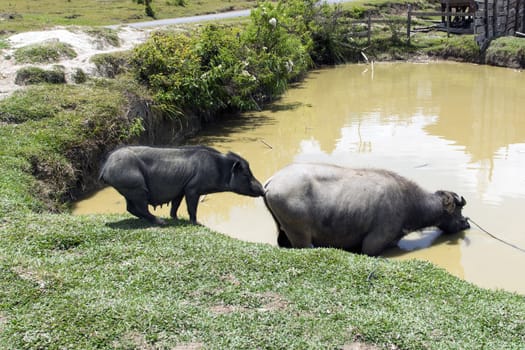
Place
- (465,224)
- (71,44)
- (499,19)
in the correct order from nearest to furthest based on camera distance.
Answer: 1. (465,224)
2. (71,44)
3. (499,19)

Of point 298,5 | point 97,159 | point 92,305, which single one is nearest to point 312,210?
point 92,305

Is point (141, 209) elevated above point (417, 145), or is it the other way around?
point (141, 209)

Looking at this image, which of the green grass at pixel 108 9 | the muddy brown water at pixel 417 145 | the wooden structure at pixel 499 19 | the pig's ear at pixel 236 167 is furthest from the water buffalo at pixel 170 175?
the green grass at pixel 108 9

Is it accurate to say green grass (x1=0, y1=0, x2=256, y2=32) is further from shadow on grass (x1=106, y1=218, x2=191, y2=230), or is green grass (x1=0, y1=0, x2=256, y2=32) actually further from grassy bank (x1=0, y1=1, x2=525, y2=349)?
grassy bank (x1=0, y1=1, x2=525, y2=349)

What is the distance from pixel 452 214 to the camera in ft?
27.8

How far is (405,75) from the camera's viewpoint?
79.3 feet

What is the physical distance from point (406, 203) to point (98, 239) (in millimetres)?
4244

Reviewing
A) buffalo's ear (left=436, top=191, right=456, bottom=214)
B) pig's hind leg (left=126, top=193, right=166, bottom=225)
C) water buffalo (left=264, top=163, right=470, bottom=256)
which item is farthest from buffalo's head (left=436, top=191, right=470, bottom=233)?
pig's hind leg (left=126, top=193, right=166, bottom=225)

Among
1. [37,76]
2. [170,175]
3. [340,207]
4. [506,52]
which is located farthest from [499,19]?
[170,175]

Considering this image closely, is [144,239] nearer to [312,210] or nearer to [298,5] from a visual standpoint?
[312,210]

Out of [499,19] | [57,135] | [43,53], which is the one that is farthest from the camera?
[499,19]

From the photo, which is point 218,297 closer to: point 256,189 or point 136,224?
point 136,224

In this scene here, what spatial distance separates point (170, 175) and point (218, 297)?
2509mm

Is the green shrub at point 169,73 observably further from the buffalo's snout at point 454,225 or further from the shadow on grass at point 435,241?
the buffalo's snout at point 454,225
